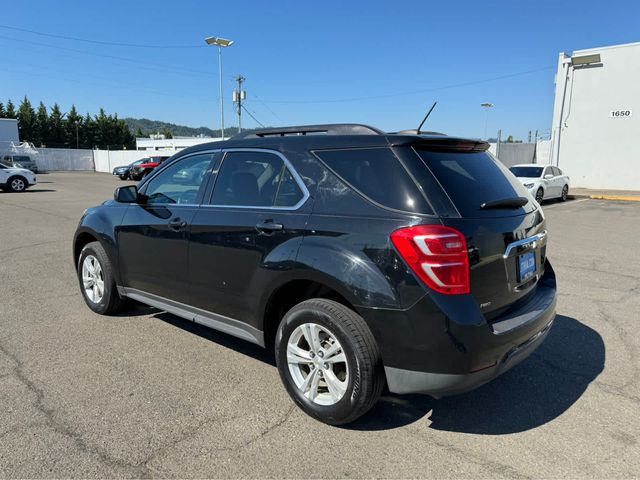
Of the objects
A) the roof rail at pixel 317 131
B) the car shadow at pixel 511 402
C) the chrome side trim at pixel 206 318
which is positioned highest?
the roof rail at pixel 317 131

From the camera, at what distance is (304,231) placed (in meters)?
3.00

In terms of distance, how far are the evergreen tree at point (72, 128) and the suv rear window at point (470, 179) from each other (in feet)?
279

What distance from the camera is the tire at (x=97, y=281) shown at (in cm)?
473

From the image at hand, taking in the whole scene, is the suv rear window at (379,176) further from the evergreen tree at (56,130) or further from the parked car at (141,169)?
the evergreen tree at (56,130)

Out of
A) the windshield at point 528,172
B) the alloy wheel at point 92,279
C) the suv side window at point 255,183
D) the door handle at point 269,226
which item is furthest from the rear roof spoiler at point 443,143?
the windshield at point 528,172

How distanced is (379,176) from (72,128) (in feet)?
282

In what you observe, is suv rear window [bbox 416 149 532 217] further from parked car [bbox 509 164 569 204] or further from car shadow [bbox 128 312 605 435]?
parked car [bbox 509 164 569 204]

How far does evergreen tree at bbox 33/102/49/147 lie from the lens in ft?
239

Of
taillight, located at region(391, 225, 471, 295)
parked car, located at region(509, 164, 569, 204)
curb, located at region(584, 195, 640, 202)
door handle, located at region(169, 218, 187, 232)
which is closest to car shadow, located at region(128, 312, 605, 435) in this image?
taillight, located at region(391, 225, 471, 295)

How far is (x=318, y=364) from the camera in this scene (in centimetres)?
299

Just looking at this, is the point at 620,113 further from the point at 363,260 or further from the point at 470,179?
the point at 363,260

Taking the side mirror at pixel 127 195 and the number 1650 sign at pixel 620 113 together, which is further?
the number 1650 sign at pixel 620 113

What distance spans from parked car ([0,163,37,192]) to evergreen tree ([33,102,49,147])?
59.6m

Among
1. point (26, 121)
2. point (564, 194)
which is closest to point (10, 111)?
point (26, 121)
